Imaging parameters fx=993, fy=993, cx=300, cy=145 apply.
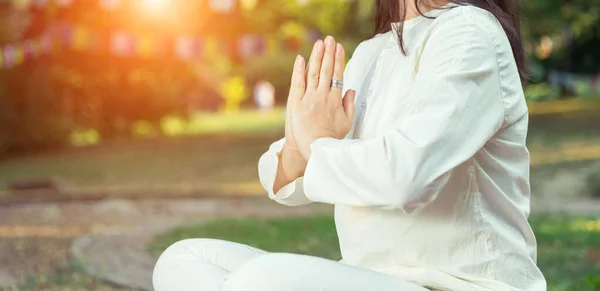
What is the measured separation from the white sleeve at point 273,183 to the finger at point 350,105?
0.86 feet

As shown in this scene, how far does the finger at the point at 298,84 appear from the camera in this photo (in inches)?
84.0

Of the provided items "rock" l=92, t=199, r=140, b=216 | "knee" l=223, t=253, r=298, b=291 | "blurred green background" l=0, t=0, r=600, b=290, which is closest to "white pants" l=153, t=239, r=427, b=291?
"knee" l=223, t=253, r=298, b=291

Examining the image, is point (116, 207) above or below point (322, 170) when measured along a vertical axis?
below

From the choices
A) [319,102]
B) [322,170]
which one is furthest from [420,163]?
[319,102]

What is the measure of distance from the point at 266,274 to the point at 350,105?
17.8 inches

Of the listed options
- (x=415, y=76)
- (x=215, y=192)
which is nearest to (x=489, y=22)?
(x=415, y=76)

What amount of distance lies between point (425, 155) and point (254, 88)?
36904 mm

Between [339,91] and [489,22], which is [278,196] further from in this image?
[489,22]

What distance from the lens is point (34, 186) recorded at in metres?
10.8

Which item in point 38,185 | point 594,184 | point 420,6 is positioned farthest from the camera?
point 38,185

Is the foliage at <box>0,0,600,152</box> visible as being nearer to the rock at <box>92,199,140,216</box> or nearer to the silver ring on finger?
the rock at <box>92,199,140,216</box>

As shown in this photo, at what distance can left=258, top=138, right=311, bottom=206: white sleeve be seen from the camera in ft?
7.65

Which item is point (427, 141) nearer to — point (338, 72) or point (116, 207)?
point (338, 72)

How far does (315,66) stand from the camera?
2141mm
